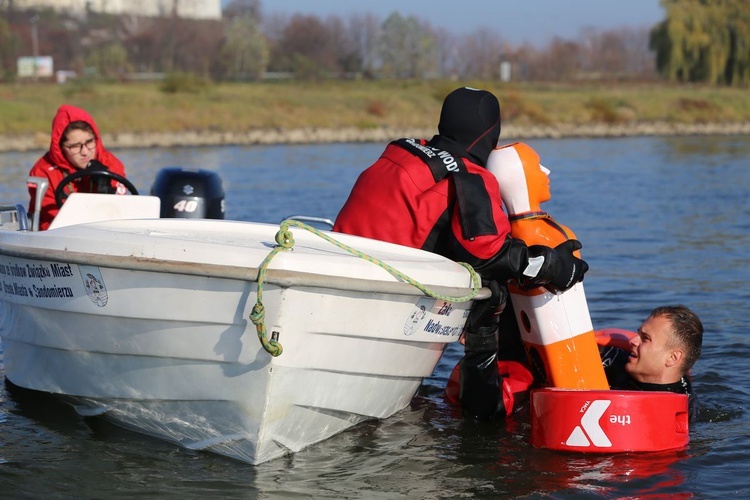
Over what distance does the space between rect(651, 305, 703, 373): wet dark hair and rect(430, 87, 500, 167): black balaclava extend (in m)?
1.35

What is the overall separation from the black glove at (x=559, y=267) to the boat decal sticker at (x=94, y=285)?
6.75 feet

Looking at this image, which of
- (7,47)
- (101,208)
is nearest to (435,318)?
(101,208)

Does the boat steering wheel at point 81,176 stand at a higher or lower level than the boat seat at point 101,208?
higher

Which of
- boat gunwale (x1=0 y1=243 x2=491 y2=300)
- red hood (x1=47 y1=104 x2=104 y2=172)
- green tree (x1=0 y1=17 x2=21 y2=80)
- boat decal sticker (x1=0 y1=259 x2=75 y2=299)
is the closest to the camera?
boat gunwale (x1=0 y1=243 x2=491 y2=300)

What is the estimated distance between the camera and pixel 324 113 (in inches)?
1950

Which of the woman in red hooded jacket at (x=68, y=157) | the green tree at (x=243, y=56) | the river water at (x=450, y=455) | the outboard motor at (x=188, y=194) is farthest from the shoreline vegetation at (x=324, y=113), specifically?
the woman in red hooded jacket at (x=68, y=157)

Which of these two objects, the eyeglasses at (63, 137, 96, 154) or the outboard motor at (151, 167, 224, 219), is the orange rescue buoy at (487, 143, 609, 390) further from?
the eyeglasses at (63, 137, 96, 154)

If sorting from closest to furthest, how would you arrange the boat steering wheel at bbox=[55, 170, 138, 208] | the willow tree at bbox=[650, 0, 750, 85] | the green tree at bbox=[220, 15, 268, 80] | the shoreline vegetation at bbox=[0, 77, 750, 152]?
1. the boat steering wheel at bbox=[55, 170, 138, 208]
2. the shoreline vegetation at bbox=[0, 77, 750, 152]
3. the willow tree at bbox=[650, 0, 750, 85]
4. the green tree at bbox=[220, 15, 268, 80]

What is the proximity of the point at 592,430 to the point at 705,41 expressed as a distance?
193ft

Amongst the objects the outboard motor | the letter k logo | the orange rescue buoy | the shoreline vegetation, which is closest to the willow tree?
the shoreline vegetation

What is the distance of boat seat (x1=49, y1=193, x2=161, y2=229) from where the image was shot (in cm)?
608

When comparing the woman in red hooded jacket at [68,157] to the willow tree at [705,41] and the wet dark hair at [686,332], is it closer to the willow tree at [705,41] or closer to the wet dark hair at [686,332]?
the wet dark hair at [686,332]

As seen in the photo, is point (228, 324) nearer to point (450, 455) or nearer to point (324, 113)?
point (450, 455)

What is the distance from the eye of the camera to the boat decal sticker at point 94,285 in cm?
486
